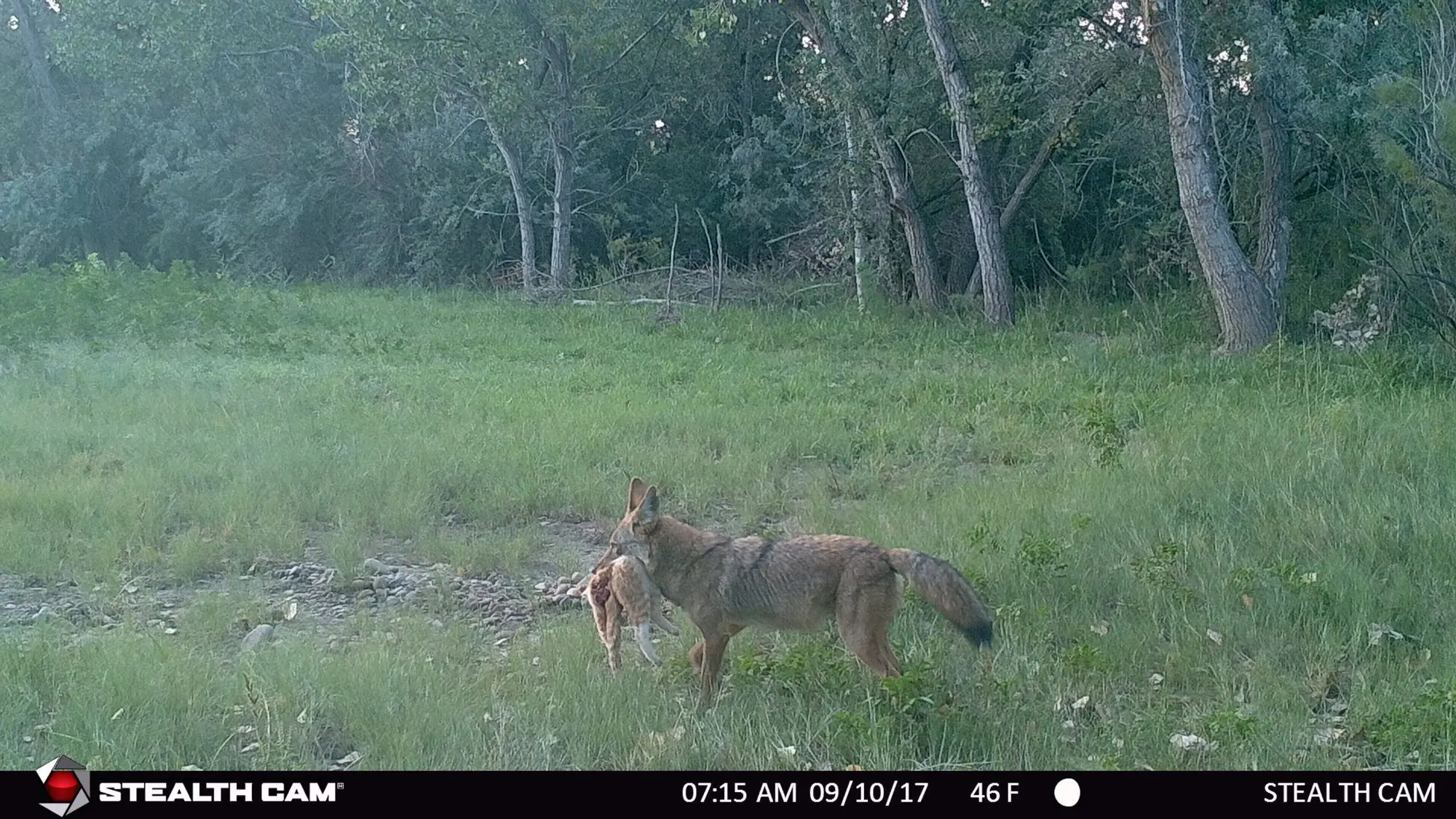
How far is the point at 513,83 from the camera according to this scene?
79.8ft

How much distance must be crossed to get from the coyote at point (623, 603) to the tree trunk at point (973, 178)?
1305 centimetres

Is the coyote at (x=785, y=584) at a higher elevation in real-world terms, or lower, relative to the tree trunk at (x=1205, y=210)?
lower

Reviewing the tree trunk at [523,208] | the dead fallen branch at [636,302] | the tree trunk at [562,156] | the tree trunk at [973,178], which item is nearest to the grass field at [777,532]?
the tree trunk at [973,178]

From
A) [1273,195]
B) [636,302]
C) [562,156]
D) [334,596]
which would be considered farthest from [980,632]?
[562,156]

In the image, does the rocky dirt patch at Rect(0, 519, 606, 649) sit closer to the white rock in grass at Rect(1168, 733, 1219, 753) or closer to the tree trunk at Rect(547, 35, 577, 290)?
the white rock in grass at Rect(1168, 733, 1219, 753)

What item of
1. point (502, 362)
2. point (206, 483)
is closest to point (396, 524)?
point (206, 483)

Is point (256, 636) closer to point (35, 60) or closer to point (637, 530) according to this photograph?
point (637, 530)

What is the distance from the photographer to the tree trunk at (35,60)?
36.0 metres

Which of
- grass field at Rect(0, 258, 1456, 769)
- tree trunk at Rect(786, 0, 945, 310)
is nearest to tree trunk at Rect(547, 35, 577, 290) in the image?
tree trunk at Rect(786, 0, 945, 310)

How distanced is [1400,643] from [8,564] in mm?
7205

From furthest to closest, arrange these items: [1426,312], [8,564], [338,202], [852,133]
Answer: [338,202] → [852,133] → [1426,312] → [8,564]

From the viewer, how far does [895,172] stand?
19734 millimetres

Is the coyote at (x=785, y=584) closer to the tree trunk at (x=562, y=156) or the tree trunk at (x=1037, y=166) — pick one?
the tree trunk at (x=1037, y=166)

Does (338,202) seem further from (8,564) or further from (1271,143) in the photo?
(8,564)
